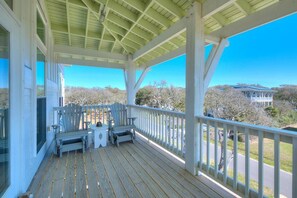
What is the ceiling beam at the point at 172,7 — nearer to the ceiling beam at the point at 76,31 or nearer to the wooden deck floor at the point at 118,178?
the ceiling beam at the point at 76,31

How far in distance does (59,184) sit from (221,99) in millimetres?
6905

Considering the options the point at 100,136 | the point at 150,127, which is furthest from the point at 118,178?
the point at 150,127

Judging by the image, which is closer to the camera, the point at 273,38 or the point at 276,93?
the point at 276,93

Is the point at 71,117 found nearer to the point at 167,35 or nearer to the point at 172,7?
the point at 167,35

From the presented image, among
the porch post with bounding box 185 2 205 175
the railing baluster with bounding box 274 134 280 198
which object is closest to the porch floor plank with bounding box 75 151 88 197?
the porch post with bounding box 185 2 205 175

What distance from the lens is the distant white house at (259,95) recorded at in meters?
4.27

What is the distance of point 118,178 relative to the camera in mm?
2355

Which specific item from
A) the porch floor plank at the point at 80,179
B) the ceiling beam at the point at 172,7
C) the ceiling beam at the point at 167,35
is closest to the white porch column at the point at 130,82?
the ceiling beam at the point at 167,35

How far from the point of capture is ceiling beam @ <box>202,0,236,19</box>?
2.02 metres

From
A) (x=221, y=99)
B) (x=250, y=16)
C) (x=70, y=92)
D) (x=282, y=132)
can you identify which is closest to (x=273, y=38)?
(x=221, y=99)

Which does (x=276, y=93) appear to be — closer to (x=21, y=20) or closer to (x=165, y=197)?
(x=165, y=197)

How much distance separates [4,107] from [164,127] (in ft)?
9.22

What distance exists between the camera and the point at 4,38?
1.53 m

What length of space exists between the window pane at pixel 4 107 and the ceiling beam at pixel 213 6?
2.53 m
